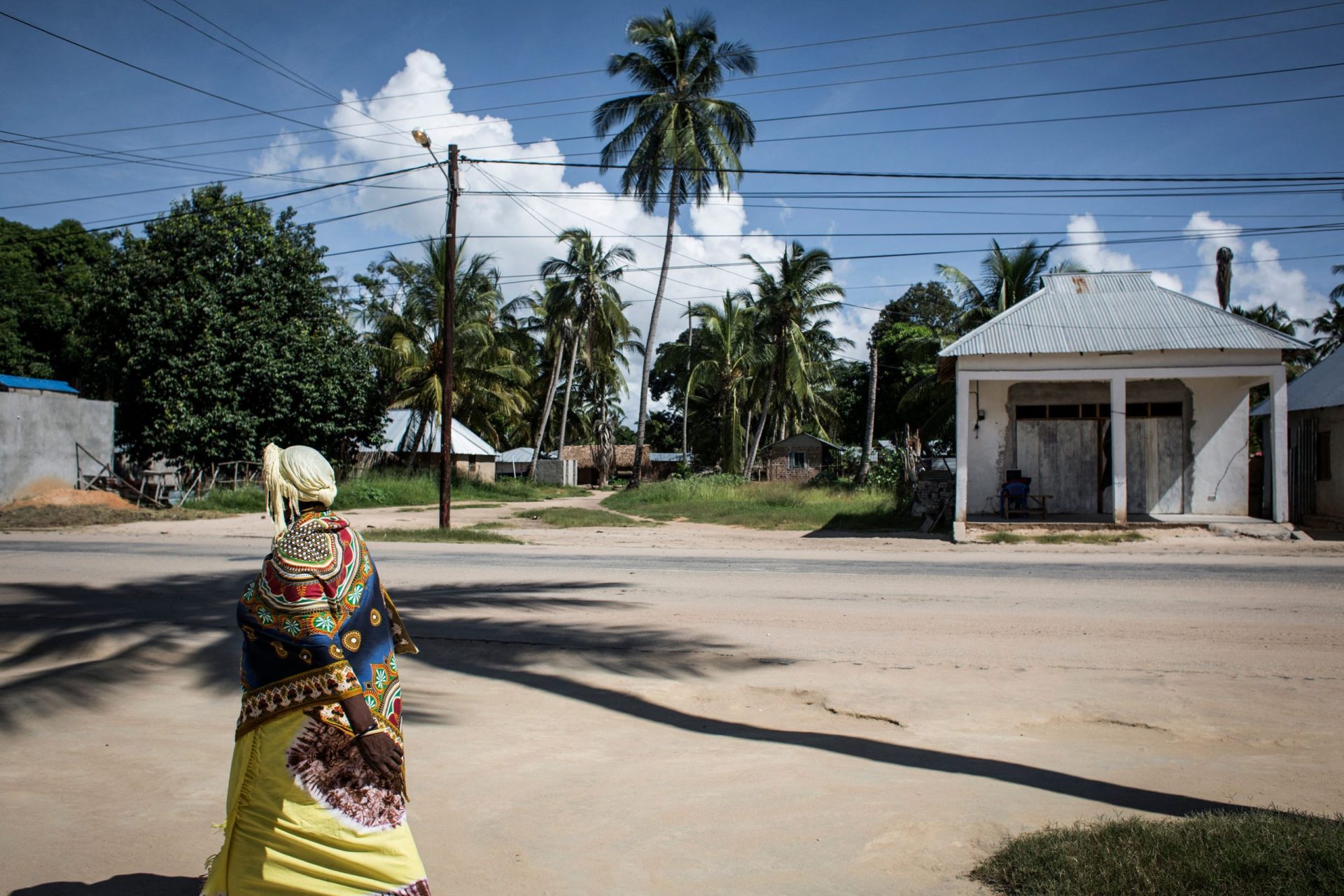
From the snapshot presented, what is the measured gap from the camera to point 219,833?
4.07 meters

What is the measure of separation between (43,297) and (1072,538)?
39000mm

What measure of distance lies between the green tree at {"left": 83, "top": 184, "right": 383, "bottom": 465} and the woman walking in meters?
25.5

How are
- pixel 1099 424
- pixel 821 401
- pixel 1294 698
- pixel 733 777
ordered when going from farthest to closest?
pixel 821 401, pixel 1099 424, pixel 1294 698, pixel 733 777

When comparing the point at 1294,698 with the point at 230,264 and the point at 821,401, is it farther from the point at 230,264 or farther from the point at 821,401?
the point at 821,401

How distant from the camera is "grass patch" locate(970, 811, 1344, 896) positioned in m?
3.16

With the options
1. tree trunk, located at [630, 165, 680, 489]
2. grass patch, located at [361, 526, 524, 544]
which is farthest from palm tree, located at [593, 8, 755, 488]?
grass patch, located at [361, 526, 524, 544]

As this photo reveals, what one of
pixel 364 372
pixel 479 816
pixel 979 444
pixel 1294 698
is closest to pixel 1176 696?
pixel 1294 698

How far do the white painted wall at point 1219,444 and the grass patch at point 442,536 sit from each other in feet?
48.5

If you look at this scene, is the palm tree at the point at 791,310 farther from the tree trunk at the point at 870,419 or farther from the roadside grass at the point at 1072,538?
the roadside grass at the point at 1072,538

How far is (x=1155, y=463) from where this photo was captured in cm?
2002

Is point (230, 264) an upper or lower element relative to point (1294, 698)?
upper

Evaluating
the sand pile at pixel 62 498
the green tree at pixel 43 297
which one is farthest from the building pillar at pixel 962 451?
the green tree at pixel 43 297

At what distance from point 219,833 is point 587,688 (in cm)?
287

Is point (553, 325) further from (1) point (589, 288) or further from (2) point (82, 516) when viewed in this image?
(2) point (82, 516)
